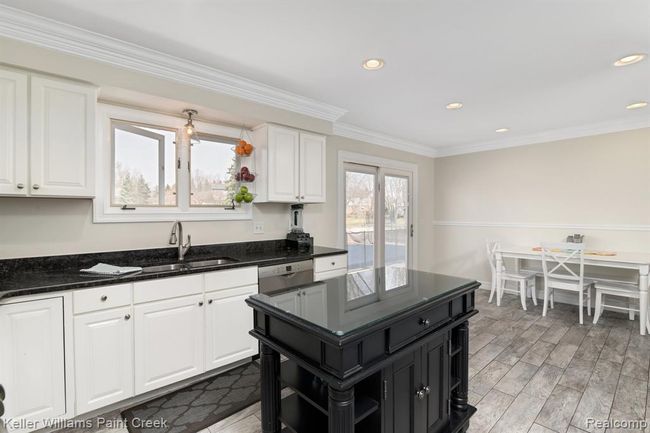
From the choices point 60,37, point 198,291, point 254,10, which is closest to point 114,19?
point 60,37

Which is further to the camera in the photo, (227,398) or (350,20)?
(227,398)

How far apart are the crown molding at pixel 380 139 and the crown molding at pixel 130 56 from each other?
111 centimetres

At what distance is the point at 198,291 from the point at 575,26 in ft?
10.4

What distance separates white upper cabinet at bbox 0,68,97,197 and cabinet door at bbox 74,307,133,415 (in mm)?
893

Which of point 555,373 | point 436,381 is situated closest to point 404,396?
point 436,381

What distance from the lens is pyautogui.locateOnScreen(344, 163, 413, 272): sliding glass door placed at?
4449 millimetres

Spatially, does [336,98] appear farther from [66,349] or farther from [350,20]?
[66,349]

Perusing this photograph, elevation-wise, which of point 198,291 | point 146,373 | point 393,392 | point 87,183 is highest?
point 87,183

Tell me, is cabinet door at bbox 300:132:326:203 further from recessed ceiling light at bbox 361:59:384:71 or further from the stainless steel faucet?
the stainless steel faucet

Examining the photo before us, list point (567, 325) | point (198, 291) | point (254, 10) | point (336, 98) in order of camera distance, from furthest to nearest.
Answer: point (567, 325), point (336, 98), point (198, 291), point (254, 10)

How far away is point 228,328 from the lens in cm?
249

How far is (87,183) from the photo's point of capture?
2.15 meters

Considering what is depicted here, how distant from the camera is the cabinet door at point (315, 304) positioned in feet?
4.29

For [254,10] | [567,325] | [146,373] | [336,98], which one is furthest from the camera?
[567,325]
